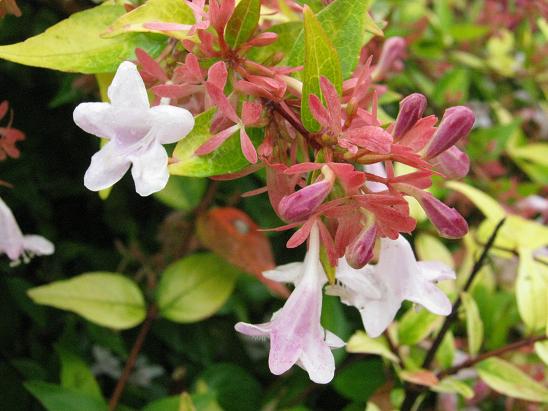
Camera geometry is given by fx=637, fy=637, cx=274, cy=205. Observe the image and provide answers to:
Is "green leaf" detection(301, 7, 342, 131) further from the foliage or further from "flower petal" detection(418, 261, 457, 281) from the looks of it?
"flower petal" detection(418, 261, 457, 281)

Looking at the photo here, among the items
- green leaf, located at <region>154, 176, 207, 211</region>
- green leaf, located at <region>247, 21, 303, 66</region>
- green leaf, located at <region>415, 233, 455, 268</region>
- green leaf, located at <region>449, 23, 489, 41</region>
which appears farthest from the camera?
green leaf, located at <region>449, 23, 489, 41</region>

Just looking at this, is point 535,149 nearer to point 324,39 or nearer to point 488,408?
point 488,408

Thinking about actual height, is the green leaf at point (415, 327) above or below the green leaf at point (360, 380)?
above

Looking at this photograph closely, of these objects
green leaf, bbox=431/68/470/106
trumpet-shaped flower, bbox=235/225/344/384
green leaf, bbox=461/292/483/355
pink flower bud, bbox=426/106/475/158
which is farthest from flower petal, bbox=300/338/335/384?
green leaf, bbox=431/68/470/106

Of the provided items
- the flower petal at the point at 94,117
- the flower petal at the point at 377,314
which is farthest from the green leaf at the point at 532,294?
the flower petal at the point at 94,117

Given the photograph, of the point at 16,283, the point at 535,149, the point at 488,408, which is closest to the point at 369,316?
the point at 16,283

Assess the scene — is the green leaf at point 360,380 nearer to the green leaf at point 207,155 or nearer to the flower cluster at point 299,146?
the flower cluster at point 299,146

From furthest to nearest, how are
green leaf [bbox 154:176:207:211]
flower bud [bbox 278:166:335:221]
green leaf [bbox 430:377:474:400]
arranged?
green leaf [bbox 154:176:207:211], green leaf [bbox 430:377:474:400], flower bud [bbox 278:166:335:221]
